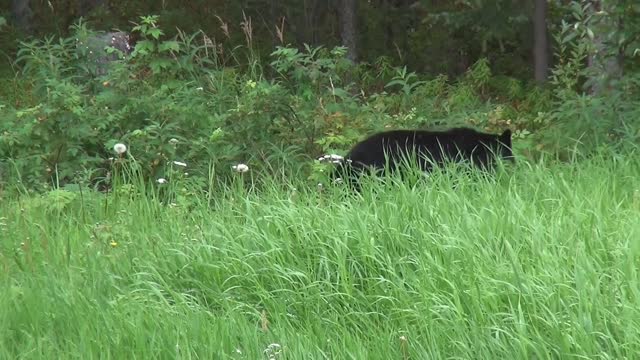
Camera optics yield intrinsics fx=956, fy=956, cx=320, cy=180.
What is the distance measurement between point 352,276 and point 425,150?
6.85ft

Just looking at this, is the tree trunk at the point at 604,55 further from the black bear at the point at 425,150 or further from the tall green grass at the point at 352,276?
the tall green grass at the point at 352,276

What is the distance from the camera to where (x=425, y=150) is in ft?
19.7

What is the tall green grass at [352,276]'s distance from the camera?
3.40 meters

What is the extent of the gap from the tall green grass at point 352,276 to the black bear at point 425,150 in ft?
2.30

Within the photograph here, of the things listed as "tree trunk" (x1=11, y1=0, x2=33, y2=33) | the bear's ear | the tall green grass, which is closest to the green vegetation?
the tall green grass

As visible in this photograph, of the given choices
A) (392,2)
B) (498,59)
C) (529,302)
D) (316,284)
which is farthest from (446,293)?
(392,2)

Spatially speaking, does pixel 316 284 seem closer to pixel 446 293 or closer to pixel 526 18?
pixel 446 293

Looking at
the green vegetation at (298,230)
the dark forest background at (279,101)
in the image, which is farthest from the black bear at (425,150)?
the dark forest background at (279,101)

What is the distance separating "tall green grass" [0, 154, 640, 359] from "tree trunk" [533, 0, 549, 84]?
660cm

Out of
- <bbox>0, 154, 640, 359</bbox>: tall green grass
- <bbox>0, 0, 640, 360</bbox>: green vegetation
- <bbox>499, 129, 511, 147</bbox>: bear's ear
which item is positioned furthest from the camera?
<bbox>499, 129, 511, 147</bbox>: bear's ear

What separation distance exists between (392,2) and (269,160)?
9.43 metres

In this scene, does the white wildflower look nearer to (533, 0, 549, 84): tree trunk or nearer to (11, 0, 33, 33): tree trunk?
(533, 0, 549, 84): tree trunk

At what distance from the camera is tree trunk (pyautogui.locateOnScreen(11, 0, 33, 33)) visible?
15617 millimetres

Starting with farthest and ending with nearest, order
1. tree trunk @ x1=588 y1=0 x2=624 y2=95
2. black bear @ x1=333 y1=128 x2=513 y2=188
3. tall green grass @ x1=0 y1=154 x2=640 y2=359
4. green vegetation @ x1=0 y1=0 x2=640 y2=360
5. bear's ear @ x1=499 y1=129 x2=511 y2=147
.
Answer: tree trunk @ x1=588 y1=0 x2=624 y2=95, bear's ear @ x1=499 y1=129 x2=511 y2=147, black bear @ x1=333 y1=128 x2=513 y2=188, green vegetation @ x1=0 y1=0 x2=640 y2=360, tall green grass @ x1=0 y1=154 x2=640 y2=359
